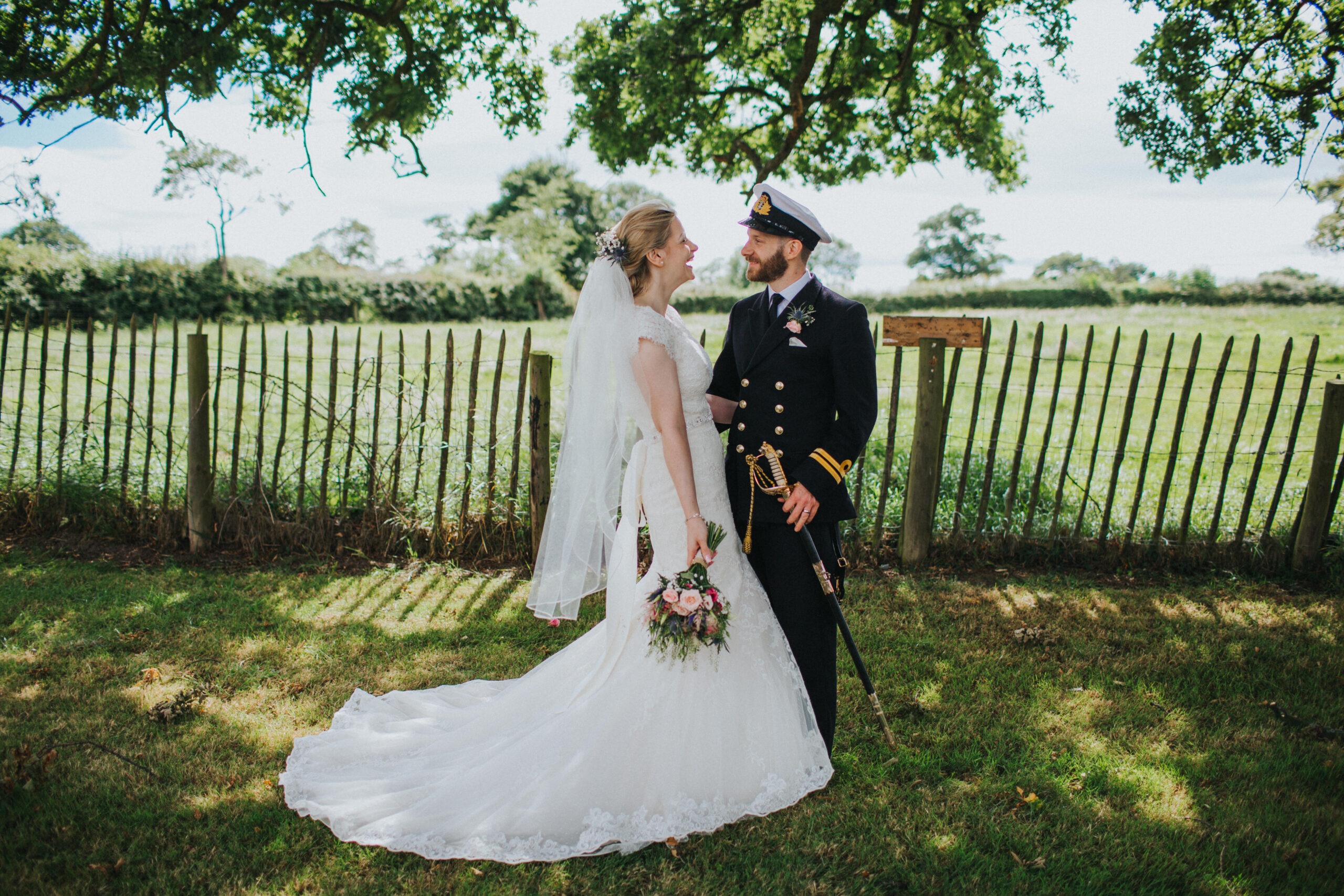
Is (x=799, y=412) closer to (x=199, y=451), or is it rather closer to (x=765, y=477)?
(x=765, y=477)

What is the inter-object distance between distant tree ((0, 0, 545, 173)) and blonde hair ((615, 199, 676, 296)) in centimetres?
594

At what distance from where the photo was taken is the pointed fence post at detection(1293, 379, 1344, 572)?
532cm

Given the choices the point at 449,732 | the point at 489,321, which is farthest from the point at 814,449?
the point at 489,321

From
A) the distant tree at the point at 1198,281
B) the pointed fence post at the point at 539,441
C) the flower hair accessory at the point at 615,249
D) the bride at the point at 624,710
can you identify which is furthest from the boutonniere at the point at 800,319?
the distant tree at the point at 1198,281

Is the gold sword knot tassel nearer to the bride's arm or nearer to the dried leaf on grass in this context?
the bride's arm

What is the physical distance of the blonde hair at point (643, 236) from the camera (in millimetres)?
2988

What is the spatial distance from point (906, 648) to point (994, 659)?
A: 0.47 m

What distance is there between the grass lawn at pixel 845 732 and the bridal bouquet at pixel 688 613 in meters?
0.71

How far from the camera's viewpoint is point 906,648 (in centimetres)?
432

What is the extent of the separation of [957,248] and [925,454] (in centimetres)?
9215

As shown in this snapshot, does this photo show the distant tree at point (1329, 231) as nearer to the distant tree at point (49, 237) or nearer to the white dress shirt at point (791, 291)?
the white dress shirt at point (791, 291)

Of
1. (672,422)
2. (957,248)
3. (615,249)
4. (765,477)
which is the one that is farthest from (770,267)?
(957,248)

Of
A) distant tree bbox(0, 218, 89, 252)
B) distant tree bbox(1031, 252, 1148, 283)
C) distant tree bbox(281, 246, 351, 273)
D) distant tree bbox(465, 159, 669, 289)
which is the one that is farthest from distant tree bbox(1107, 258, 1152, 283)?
distant tree bbox(0, 218, 89, 252)

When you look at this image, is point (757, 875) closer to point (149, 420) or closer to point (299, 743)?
point (299, 743)
